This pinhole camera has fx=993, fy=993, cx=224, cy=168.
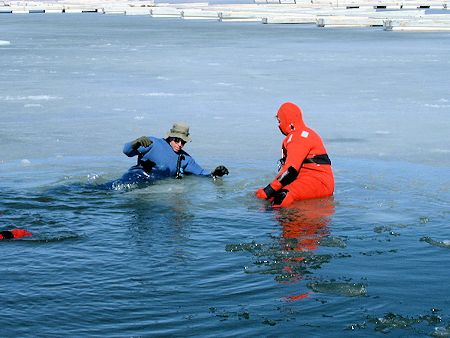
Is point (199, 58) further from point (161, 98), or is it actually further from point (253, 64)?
point (161, 98)

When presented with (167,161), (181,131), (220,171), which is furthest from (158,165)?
(220,171)

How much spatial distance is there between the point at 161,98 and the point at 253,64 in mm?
8648

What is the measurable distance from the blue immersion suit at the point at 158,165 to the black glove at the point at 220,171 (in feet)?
0.73

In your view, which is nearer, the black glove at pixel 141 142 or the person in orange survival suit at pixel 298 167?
the person in orange survival suit at pixel 298 167

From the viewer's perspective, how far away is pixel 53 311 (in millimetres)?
6211

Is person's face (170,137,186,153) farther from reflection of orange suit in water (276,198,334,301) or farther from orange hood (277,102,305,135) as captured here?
reflection of orange suit in water (276,198,334,301)

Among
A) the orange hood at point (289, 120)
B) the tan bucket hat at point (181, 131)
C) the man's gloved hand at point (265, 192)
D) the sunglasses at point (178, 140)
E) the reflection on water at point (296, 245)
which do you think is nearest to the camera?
the reflection on water at point (296, 245)

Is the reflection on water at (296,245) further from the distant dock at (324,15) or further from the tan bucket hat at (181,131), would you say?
the distant dock at (324,15)

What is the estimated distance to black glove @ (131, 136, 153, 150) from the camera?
9898mm

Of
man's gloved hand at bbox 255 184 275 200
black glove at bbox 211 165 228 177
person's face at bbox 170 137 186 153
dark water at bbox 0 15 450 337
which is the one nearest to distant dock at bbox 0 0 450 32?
dark water at bbox 0 15 450 337

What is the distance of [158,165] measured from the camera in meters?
10.5

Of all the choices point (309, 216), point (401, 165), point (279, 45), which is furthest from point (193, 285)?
point (279, 45)

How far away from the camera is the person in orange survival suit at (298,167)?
9750 mm

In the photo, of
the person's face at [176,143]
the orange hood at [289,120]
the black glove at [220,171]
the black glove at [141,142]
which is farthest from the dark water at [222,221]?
the orange hood at [289,120]
